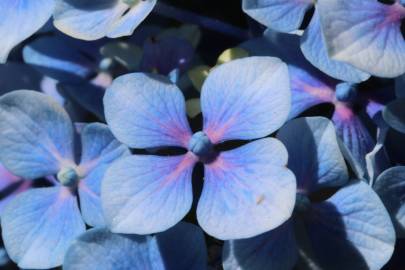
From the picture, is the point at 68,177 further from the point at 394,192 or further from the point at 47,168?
the point at 394,192

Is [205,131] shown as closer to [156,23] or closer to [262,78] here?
[262,78]

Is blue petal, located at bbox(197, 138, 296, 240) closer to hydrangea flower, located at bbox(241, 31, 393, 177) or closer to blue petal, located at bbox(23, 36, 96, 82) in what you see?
hydrangea flower, located at bbox(241, 31, 393, 177)

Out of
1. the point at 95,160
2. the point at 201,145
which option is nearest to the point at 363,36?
the point at 201,145

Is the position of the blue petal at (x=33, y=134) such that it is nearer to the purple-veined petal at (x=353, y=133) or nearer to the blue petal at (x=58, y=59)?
the blue petal at (x=58, y=59)

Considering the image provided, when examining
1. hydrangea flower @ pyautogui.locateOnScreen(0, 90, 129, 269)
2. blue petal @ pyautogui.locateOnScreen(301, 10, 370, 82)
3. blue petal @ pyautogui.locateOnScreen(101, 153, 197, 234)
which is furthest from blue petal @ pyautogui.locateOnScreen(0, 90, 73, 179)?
blue petal @ pyautogui.locateOnScreen(301, 10, 370, 82)

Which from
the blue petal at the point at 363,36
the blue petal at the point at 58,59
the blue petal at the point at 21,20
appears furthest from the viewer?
the blue petal at the point at 58,59

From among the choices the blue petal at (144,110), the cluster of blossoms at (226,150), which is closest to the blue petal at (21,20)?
the cluster of blossoms at (226,150)
